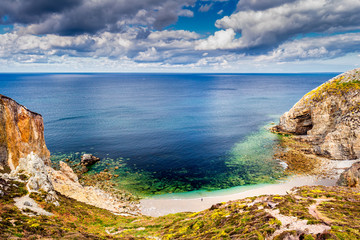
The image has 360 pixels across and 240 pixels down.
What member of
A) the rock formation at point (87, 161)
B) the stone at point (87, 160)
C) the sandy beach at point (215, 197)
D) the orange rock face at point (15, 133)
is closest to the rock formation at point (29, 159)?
the orange rock face at point (15, 133)

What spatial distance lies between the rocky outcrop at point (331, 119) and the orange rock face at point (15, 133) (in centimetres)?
6557

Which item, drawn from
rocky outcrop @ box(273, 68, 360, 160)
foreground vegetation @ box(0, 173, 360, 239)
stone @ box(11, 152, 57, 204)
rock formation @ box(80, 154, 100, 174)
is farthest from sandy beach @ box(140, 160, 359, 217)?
rock formation @ box(80, 154, 100, 174)

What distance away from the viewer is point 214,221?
72.4 feet

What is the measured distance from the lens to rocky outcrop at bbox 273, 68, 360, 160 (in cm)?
5353

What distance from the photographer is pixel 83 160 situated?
54688 mm

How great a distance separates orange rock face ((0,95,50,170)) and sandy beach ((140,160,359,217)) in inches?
822

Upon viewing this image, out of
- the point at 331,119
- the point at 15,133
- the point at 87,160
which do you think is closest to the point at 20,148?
the point at 15,133

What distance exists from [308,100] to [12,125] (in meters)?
77.4

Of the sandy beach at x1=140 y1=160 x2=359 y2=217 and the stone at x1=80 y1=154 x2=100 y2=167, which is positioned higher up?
the stone at x1=80 y1=154 x2=100 y2=167

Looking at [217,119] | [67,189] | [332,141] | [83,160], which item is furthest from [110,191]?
[217,119]

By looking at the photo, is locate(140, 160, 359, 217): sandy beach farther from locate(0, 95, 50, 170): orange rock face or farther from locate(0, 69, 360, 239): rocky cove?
locate(0, 95, 50, 170): orange rock face

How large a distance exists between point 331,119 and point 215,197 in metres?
46.2

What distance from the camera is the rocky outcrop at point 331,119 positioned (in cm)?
5353

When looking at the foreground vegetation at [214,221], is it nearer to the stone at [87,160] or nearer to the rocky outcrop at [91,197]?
the rocky outcrop at [91,197]
